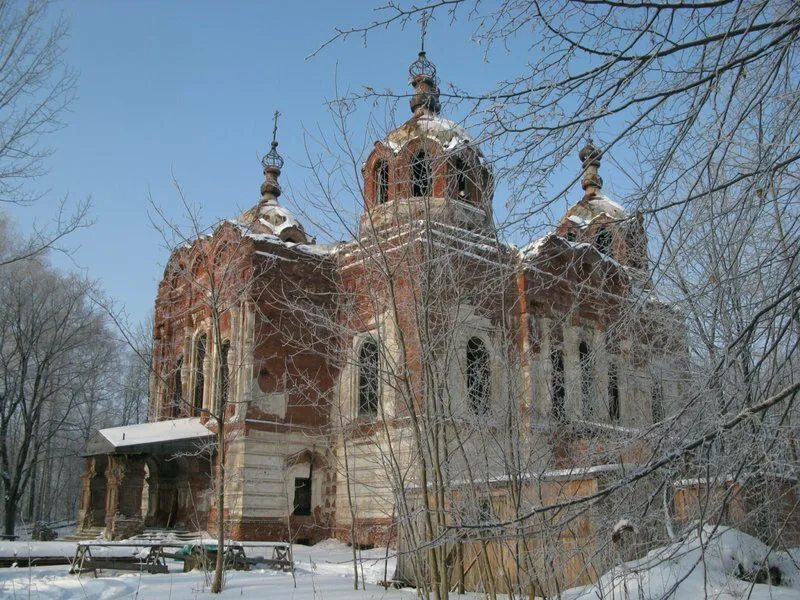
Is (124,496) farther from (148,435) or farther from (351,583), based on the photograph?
(351,583)

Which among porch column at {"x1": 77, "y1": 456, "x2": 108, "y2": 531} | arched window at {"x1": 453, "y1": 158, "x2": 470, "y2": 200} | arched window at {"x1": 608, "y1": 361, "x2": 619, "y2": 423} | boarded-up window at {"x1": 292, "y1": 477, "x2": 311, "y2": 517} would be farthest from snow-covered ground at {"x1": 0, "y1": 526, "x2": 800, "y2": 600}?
porch column at {"x1": 77, "y1": 456, "x2": 108, "y2": 531}

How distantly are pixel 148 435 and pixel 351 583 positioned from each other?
31.5ft

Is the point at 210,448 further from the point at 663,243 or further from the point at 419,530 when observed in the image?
the point at 663,243

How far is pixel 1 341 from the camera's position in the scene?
2659 centimetres

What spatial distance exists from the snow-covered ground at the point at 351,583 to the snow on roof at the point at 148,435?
13.6 ft

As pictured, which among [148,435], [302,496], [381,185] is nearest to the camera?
[381,185]

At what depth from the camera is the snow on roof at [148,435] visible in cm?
1780

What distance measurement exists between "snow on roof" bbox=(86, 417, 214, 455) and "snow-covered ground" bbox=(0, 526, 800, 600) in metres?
→ 4.14

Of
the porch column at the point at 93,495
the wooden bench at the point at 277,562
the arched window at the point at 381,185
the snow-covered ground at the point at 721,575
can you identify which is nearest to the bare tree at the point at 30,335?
the porch column at the point at 93,495

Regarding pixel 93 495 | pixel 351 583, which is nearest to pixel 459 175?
pixel 351 583

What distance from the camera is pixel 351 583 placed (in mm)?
10547

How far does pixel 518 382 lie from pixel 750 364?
4.33 metres

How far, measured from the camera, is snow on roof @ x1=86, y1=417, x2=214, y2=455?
17.8m

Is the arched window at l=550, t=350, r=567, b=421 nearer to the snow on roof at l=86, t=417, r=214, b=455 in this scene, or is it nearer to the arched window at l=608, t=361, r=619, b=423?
the arched window at l=608, t=361, r=619, b=423
